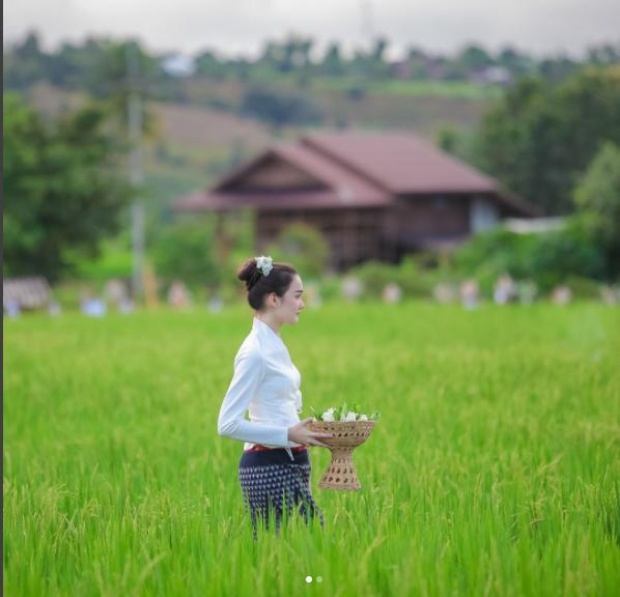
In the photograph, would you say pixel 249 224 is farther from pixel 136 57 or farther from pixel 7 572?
pixel 7 572

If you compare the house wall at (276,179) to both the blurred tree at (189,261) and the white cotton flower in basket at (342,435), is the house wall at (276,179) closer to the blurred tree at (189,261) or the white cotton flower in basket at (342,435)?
the blurred tree at (189,261)

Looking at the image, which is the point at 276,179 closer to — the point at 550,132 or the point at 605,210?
the point at 550,132

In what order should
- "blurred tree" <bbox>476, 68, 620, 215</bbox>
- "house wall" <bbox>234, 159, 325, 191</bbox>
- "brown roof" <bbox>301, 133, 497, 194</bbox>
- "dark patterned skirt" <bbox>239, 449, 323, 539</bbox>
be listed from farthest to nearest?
"blurred tree" <bbox>476, 68, 620, 215</bbox>, "brown roof" <bbox>301, 133, 497, 194</bbox>, "house wall" <bbox>234, 159, 325, 191</bbox>, "dark patterned skirt" <bbox>239, 449, 323, 539</bbox>

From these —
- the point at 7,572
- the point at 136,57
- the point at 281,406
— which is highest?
the point at 136,57

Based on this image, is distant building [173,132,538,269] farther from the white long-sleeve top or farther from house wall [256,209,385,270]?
the white long-sleeve top

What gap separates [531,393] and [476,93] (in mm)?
97719

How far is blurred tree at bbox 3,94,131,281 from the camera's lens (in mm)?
32906

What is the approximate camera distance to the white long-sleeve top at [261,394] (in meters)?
4.62

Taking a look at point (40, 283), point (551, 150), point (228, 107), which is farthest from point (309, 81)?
point (40, 283)

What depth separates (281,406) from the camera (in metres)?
4.70

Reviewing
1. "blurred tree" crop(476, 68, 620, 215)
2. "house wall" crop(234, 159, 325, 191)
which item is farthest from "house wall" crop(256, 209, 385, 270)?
"blurred tree" crop(476, 68, 620, 215)

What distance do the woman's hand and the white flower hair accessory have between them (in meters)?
0.45

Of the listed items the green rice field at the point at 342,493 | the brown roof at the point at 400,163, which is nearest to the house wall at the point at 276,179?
the brown roof at the point at 400,163

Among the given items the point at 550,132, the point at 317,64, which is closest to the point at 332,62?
the point at 317,64
